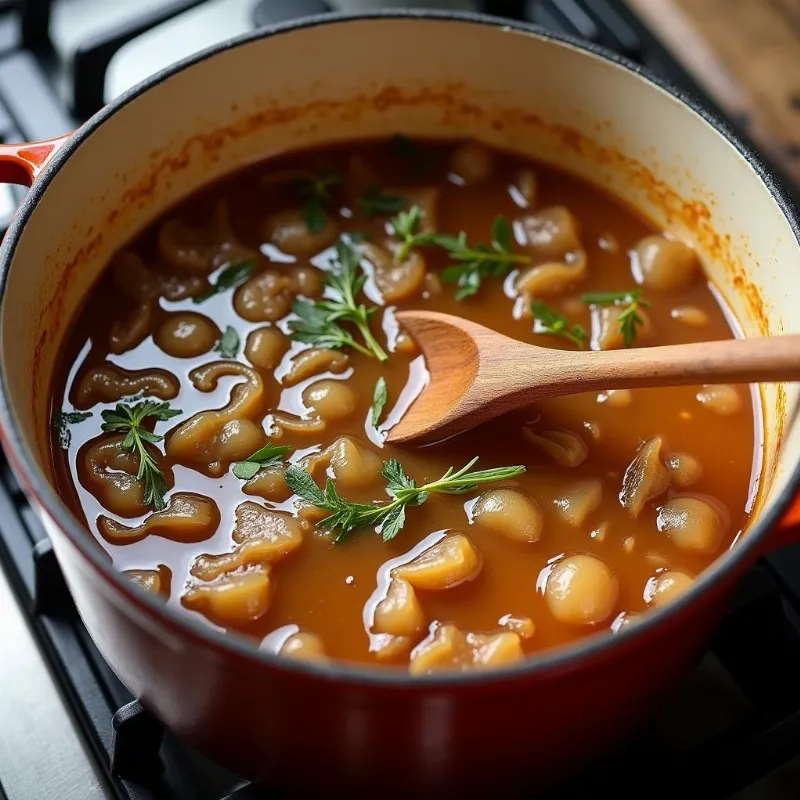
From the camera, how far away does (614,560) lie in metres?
1.53

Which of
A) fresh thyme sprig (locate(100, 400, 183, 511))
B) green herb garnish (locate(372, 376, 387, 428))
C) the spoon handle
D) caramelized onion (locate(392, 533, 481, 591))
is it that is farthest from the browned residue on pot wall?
caramelized onion (locate(392, 533, 481, 591))

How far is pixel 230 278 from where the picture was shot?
1.80 metres

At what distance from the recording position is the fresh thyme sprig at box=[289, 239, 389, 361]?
1.71m

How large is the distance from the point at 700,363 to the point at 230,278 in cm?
78

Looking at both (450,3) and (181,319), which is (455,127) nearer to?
(450,3)

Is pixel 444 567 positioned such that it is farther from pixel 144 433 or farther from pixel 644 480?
pixel 144 433

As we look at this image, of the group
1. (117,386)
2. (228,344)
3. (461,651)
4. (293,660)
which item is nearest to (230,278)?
(228,344)

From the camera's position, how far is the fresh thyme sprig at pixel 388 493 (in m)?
1.49

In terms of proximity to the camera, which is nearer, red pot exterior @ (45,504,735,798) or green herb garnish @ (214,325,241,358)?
red pot exterior @ (45,504,735,798)

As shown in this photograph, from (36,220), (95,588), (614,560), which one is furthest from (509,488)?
(36,220)

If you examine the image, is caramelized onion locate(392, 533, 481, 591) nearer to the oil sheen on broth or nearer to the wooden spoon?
the oil sheen on broth

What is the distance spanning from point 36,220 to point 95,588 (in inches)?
22.1

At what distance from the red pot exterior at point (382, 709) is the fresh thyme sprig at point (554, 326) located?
555 millimetres

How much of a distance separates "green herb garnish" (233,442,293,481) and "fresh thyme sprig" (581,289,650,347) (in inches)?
21.9
